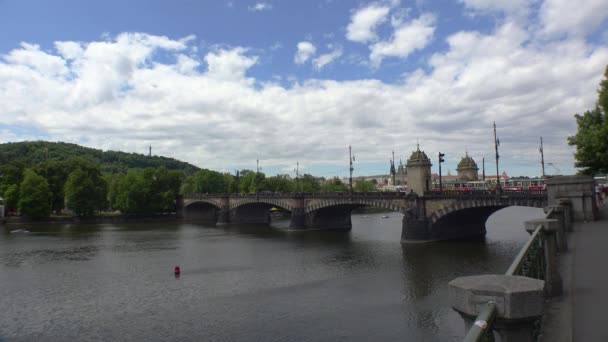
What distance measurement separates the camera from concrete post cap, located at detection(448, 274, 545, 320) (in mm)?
3818

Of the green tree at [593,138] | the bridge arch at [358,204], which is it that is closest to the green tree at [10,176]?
the bridge arch at [358,204]

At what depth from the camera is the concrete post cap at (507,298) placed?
382cm

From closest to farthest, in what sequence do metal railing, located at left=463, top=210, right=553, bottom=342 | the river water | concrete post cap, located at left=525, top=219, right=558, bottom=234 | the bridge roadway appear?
1. metal railing, located at left=463, top=210, right=553, bottom=342
2. concrete post cap, located at left=525, top=219, right=558, bottom=234
3. the river water
4. the bridge roadway

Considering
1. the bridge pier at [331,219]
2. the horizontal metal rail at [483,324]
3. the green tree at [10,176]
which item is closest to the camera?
the horizontal metal rail at [483,324]

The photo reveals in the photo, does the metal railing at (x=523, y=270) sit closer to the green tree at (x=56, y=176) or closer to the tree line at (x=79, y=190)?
the tree line at (x=79, y=190)

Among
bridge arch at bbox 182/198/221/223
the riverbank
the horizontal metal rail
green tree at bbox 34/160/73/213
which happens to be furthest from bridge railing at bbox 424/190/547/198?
green tree at bbox 34/160/73/213

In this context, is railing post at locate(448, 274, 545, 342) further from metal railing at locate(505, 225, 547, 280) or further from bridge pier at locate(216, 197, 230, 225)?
bridge pier at locate(216, 197, 230, 225)

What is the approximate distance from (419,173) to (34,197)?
227 ft

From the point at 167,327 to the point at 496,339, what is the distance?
17.6 metres

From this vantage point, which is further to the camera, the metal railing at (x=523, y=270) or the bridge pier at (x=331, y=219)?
the bridge pier at (x=331, y=219)

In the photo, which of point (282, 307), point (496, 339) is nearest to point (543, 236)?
point (496, 339)

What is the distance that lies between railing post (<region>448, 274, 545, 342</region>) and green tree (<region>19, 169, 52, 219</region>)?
88232mm

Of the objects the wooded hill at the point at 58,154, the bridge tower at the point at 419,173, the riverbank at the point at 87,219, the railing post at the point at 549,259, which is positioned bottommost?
the riverbank at the point at 87,219

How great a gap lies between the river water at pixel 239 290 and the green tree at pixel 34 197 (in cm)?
3299
